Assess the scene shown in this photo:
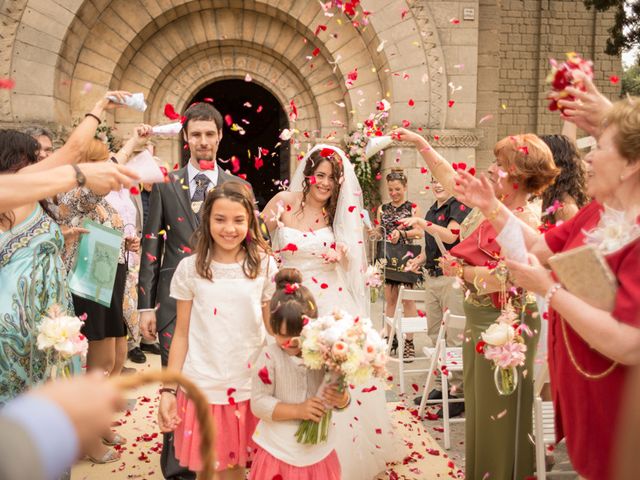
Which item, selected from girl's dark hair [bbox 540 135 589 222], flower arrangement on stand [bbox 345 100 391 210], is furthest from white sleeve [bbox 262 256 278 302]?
flower arrangement on stand [bbox 345 100 391 210]

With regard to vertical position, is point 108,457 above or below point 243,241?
below

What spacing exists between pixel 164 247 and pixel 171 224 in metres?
0.17

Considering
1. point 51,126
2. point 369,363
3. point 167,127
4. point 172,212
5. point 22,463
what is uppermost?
point 51,126

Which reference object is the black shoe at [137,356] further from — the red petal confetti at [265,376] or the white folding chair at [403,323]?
the red petal confetti at [265,376]

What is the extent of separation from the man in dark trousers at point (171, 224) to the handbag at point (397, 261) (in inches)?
139

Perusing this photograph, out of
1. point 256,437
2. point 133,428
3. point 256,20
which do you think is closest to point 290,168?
point 256,20

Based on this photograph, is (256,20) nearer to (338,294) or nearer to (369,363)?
(338,294)

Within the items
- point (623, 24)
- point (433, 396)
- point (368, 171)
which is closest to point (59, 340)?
point (433, 396)

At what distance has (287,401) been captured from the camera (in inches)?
101

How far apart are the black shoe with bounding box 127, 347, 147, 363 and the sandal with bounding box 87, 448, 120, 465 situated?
95.1 inches

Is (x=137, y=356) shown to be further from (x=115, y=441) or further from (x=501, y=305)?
(x=501, y=305)

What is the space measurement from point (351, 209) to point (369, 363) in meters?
1.81

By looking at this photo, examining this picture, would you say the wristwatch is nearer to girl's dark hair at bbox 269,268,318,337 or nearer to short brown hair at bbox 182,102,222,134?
girl's dark hair at bbox 269,268,318,337

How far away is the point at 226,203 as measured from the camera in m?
2.87
